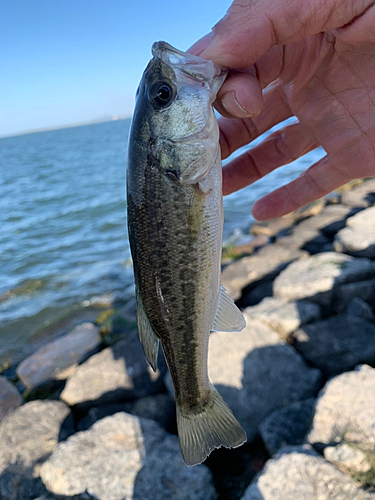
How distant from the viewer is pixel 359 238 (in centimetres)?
739

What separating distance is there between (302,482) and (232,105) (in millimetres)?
2875

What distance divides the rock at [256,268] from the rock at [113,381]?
2.56 m

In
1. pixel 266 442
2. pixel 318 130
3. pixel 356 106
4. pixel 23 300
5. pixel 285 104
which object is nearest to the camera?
pixel 356 106

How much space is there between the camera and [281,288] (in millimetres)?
6148

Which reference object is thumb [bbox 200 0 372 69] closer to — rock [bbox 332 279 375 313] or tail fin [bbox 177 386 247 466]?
tail fin [bbox 177 386 247 466]

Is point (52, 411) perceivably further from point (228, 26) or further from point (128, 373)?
point (228, 26)

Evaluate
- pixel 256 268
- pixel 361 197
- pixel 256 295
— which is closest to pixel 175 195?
pixel 256 295

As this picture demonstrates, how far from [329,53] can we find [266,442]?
3.55 metres

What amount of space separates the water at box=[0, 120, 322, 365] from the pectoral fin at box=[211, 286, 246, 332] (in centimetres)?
676

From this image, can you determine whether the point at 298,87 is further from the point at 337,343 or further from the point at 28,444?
the point at 28,444

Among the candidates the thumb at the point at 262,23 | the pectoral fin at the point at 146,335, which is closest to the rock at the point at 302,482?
the pectoral fin at the point at 146,335

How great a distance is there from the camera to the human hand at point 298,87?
2115 millimetres

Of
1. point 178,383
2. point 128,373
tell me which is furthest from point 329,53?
point 128,373

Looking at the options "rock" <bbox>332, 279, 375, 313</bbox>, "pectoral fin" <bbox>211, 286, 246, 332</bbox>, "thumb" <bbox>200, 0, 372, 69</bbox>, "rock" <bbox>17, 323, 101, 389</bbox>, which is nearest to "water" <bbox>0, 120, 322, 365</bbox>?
"rock" <bbox>17, 323, 101, 389</bbox>
